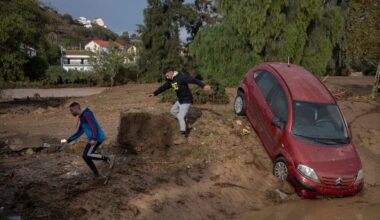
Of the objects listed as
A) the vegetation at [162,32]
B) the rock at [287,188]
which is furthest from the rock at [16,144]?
the vegetation at [162,32]

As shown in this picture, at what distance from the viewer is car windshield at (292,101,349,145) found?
9.95m

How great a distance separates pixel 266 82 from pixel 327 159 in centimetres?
299

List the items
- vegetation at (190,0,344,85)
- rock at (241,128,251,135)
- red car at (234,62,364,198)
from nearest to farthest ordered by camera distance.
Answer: red car at (234,62,364,198)
rock at (241,128,251,135)
vegetation at (190,0,344,85)

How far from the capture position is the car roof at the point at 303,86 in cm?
1062

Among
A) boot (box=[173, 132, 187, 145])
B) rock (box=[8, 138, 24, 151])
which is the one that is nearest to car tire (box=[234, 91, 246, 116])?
boot (box=[173, 132, 187, 145])

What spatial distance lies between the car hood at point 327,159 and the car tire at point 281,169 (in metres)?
0.44

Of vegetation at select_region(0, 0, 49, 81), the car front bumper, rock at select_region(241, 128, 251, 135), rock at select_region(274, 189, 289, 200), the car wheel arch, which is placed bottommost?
rock at select_region(274, 189, 289, 200)

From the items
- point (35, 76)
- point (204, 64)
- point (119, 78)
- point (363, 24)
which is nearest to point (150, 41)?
point (119, 78)

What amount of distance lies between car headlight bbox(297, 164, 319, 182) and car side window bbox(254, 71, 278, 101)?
2.51 m

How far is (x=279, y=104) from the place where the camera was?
1073cm

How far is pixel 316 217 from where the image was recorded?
8.43 meters

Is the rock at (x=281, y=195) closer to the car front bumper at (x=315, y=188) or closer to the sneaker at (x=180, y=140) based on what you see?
the car front bumper at (x=315, y=188)

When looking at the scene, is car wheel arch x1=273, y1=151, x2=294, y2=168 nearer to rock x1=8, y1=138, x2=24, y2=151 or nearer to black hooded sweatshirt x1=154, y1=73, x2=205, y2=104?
black hooded sweatshirt x1=154, y1=73, x2=205, y2=104

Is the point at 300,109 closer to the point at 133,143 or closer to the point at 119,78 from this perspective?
the point at 133,143
